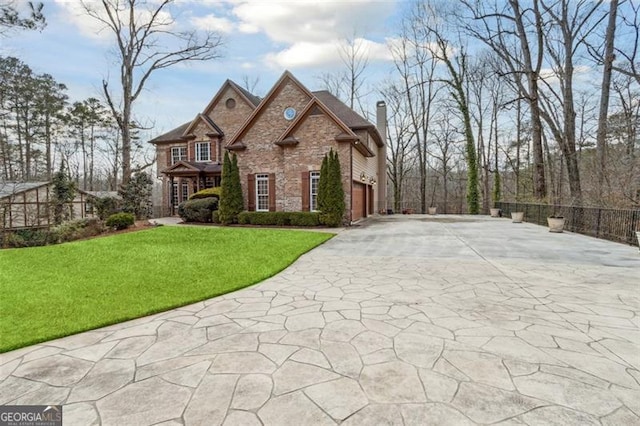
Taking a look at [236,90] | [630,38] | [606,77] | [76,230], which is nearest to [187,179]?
[236,90]

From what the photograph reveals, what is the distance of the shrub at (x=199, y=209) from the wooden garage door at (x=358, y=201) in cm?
745

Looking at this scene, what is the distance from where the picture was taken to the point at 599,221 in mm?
10766

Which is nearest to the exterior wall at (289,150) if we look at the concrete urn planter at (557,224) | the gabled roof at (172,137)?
the concrete urn planter at (557,224)

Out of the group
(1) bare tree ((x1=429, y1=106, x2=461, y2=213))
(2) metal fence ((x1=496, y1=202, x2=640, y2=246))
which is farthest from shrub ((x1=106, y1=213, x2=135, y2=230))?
(1) bare tree ((x1=429, y1=106, x2=461, y2=213))

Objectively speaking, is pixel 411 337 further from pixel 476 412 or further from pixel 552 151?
pixel 552 151

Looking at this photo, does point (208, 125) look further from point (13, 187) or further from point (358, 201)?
point (358, 201)

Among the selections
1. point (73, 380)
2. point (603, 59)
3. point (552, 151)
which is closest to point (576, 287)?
point (73, 380)

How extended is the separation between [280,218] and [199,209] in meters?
4.67

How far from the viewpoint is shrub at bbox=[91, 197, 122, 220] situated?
15492 millimetres

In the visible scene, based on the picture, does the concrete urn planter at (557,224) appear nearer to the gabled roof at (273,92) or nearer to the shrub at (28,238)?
the gabled roof at (273,92)

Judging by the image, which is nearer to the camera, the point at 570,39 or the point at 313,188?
the point at 570,39

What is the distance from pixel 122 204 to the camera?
1641cm

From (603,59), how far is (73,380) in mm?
18994

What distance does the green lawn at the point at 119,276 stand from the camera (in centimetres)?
389
